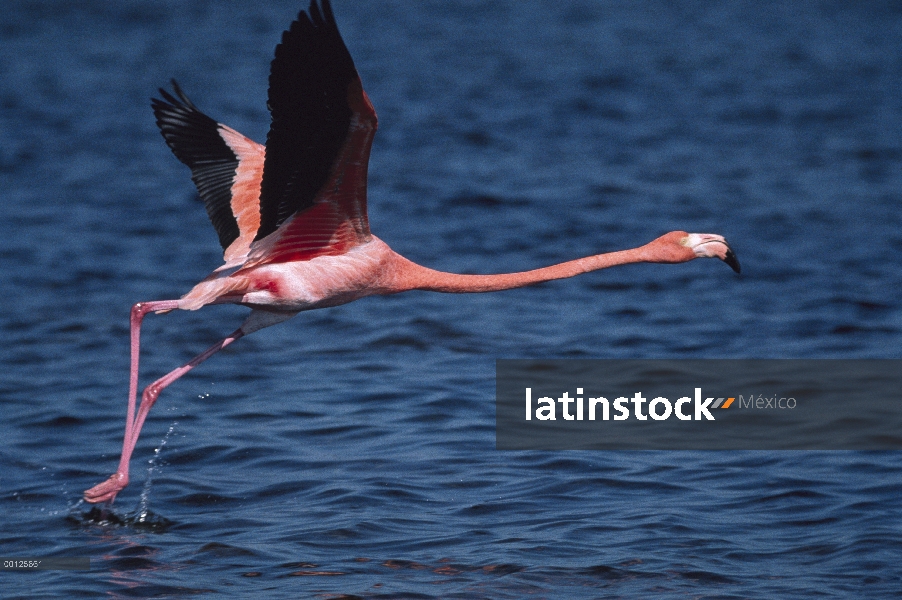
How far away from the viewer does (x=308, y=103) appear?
251 inches

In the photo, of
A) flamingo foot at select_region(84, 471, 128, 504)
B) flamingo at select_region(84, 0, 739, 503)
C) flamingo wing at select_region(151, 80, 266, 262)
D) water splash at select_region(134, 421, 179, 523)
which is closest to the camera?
flamingo at select_region(84, 0, 739, 503)

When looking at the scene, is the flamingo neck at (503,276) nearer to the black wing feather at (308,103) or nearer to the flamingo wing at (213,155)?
the black wing feather at (308,103)

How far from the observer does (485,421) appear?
939 cm

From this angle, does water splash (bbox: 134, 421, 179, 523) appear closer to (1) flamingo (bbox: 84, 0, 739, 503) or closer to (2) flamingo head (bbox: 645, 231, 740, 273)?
(1) flamingo (bbox: 84, 0, 739, 503)

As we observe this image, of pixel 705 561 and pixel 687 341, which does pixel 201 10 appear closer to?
pixel 687 341

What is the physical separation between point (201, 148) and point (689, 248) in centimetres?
349

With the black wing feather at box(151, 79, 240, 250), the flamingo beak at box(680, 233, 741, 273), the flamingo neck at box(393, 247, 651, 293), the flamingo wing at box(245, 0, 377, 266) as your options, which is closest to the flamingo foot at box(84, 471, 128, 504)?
the flamingo wing at box(245, 0, 377, 266)

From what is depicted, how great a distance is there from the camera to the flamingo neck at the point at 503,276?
779 cm

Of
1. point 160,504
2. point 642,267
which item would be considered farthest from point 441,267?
point 160,504

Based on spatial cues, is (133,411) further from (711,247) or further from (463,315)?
(463,315)

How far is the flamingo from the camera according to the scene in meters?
6.30

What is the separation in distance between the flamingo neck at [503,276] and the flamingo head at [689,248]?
9 cm

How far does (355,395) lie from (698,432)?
8.73ft

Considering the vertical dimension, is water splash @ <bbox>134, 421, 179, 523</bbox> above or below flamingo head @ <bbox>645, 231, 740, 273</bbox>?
below
